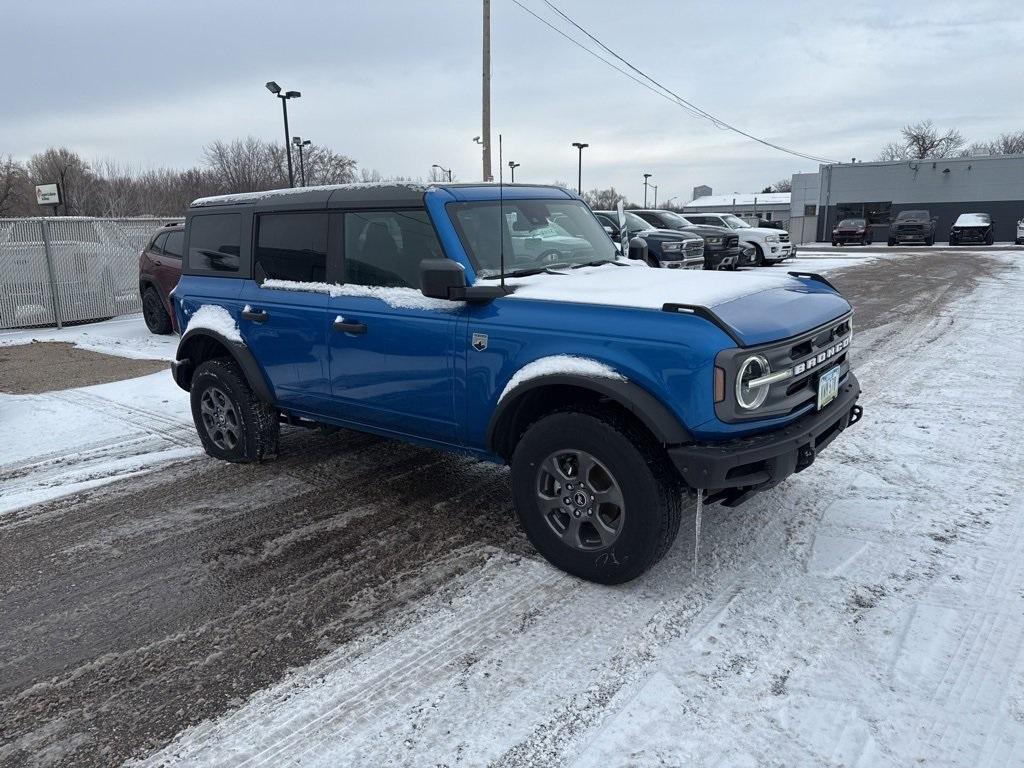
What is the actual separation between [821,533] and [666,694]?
169cm

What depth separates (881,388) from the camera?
687cm

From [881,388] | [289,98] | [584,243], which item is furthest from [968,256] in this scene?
[584,243]

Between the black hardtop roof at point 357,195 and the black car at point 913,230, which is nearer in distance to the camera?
the black hardtop roof at point 357,195

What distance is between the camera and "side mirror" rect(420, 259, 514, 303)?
138 inches

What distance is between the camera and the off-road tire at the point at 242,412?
5.15 metres

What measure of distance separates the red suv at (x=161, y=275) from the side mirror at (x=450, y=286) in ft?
31.8

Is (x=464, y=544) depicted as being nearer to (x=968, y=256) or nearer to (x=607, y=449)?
(x=607, y=449)

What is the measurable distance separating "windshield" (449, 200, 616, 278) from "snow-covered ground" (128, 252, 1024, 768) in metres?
1.67

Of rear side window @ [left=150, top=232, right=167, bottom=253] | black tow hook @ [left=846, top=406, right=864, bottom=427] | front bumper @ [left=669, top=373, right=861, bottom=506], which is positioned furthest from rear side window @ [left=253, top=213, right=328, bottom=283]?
rear side window @ [left=150, top=232, right=167, bottom=253]

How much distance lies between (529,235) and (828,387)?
6.17 ft

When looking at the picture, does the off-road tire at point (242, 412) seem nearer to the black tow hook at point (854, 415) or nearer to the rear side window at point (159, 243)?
the black tow hook at point (854, 415)

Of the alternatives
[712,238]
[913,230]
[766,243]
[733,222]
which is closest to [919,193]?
[913,230]

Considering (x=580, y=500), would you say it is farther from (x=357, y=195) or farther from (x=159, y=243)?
(x=159, y=243)

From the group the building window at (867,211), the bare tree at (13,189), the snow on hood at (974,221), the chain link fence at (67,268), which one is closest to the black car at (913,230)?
the snow on hood at (974,221)
